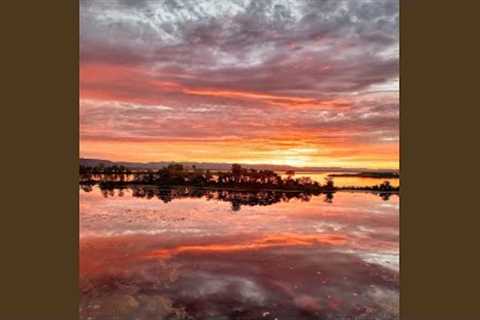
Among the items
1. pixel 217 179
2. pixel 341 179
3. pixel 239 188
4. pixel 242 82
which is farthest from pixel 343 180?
pixel 242 82

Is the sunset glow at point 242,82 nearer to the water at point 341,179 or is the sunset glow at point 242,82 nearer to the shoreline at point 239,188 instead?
the water at point 341,179

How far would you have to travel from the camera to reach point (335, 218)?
8281mm

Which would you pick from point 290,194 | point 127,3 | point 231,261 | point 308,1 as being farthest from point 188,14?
A: point 231,261

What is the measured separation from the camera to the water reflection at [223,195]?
340 inches

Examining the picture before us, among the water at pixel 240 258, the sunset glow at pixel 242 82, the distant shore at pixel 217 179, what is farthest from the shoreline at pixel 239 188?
the sunset glow at pixel 242 82

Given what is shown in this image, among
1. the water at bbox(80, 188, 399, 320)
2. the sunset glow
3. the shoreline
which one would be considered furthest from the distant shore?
the sunset glow

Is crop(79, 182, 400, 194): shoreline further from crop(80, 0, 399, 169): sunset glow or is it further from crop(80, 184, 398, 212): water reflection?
crop(80, 0, 399, 169): sunset glow

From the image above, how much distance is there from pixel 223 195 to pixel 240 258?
1.79m

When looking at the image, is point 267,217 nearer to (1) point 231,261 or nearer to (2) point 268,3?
(1) point 231,261

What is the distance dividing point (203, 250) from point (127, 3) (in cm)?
465

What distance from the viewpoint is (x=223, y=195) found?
29.8 ft

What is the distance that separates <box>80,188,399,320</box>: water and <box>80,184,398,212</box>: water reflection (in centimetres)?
5

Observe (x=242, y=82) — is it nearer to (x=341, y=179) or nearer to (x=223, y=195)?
(x=223, y=195)

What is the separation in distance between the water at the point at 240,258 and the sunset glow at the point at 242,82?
1004 mm
